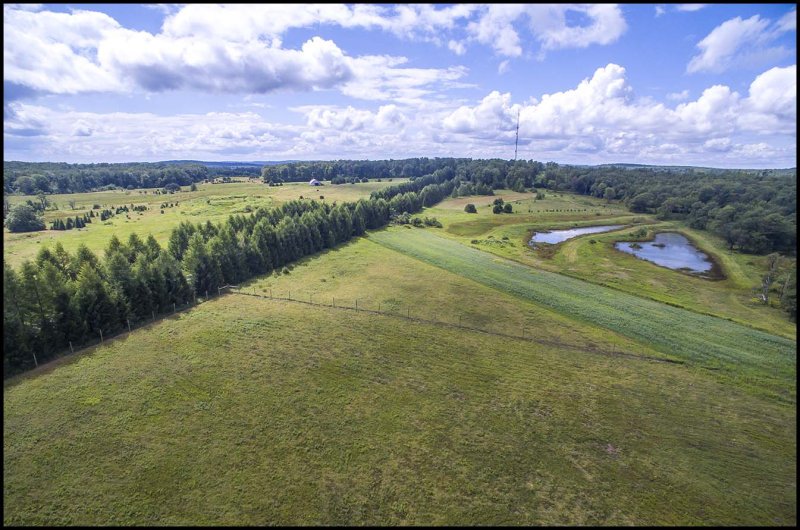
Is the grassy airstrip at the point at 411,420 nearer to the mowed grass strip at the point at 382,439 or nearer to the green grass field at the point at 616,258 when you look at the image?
the mowed grass strip at the point at 382,439

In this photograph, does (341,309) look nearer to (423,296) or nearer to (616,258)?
(423,296)

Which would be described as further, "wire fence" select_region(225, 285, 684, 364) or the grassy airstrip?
"wire fence" select_region(225, 285, 684, 364)

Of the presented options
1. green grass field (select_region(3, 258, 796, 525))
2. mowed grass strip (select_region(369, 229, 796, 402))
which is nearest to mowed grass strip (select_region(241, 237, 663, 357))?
mowed grass strip (select_region(369, 229, 796, 402))

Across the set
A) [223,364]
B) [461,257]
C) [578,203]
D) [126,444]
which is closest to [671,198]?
[578,203]

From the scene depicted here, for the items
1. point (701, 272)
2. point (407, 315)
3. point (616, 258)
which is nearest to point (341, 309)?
point (407, 315)

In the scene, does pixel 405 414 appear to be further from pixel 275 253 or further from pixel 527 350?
pixel 275 253

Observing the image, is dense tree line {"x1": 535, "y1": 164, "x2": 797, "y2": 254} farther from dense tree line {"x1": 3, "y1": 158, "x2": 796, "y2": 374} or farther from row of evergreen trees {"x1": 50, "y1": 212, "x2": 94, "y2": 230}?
row of evergreen trees {"x1": 50, "y1": 212, "x2": 94, "y2": 230}
